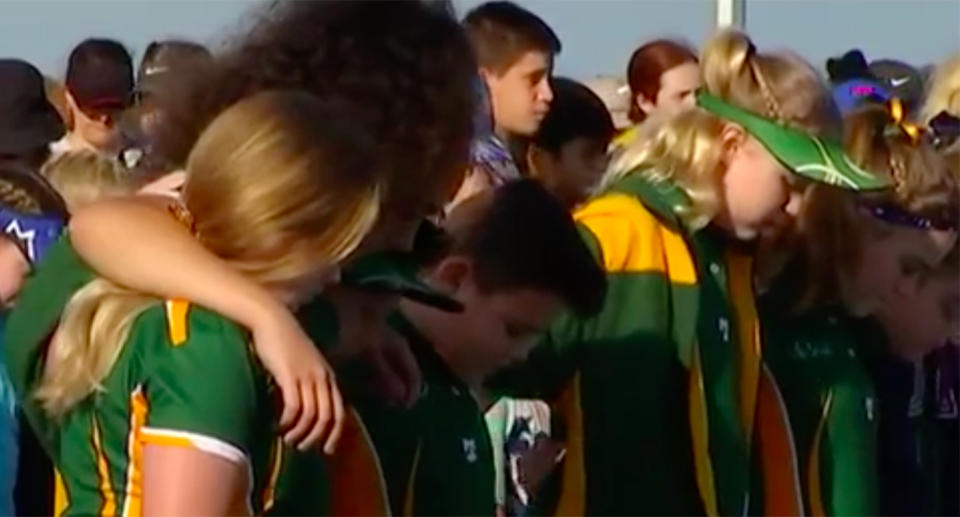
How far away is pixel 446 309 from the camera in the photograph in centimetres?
288

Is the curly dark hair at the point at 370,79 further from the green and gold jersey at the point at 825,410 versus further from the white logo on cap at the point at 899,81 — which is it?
the white logo on cap at the point at 899,81

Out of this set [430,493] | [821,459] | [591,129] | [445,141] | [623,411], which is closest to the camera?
[445,141]

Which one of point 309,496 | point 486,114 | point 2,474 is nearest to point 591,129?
point 2,474

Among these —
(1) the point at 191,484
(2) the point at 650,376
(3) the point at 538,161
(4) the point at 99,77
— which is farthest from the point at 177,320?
(4) the point at 99,77

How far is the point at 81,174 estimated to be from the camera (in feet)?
15.0

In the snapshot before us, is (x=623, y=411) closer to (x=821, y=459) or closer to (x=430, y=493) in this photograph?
(x=821, y=459)

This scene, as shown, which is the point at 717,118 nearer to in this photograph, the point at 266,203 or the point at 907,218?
the point at 907,218

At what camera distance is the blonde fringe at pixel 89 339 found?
2.48 meters

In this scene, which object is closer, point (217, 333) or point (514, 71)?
point (217, 333)

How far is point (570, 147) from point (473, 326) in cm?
179

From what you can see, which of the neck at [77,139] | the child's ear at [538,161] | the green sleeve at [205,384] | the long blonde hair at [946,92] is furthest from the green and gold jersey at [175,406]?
the long blonde hair at [946,92]

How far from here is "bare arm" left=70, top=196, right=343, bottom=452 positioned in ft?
7.82

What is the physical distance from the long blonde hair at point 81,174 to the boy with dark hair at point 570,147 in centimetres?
84

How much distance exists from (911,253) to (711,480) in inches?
31.6
